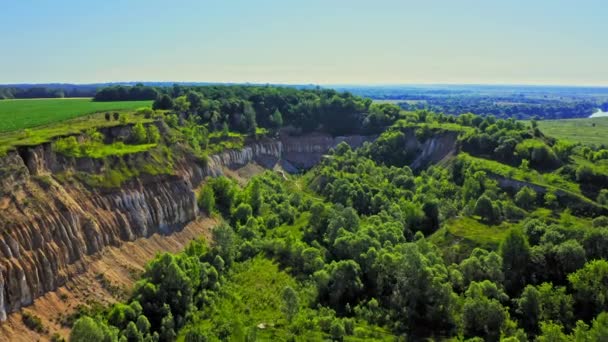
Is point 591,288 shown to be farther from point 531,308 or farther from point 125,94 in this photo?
point 125,94

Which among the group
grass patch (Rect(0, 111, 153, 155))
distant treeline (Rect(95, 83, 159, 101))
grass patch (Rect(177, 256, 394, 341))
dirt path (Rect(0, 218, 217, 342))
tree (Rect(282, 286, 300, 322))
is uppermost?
distant treeline (Rect(95, 83, 159, 101))

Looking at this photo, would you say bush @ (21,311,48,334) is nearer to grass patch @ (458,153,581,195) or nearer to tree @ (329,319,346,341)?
tree @ (329,319,346,341)

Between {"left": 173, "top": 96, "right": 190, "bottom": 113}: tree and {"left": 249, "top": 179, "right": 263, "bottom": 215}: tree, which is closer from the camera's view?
{"left": 249, "top": 179, "right": 263, "bottom": 215}: tree

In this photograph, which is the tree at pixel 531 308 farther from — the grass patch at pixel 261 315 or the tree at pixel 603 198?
the tree at pixel 603 198

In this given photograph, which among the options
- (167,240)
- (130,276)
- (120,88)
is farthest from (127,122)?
(120,88)

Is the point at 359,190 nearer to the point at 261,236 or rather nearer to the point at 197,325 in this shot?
the point at 261,236

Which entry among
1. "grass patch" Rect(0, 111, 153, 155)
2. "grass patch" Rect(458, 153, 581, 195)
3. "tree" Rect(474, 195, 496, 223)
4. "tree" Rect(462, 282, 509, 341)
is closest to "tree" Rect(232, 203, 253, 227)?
"grass patch" Rect(0, 111, 153, 155)

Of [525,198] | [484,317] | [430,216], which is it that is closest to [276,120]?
[430,216]

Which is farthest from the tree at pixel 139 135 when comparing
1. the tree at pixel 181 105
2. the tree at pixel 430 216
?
the tree at pixel 430 216
